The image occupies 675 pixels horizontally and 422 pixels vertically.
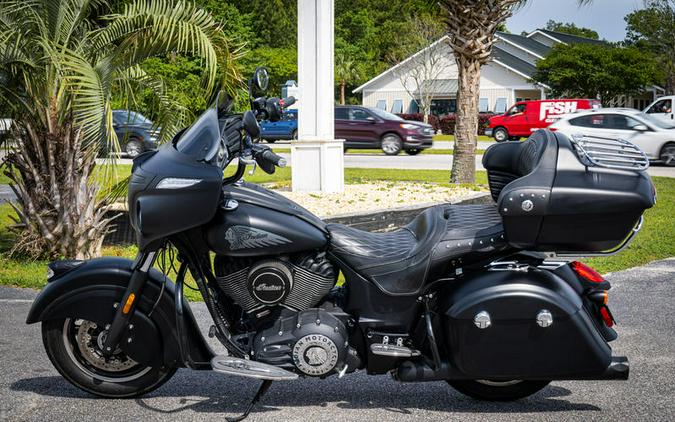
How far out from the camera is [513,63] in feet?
167

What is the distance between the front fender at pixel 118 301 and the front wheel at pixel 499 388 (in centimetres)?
146

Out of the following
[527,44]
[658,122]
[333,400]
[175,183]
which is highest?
[527,44]

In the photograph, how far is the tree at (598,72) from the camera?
42281 mm

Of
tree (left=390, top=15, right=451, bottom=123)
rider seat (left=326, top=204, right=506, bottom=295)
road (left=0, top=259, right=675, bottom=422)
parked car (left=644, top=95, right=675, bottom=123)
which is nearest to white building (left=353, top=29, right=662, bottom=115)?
tree (left=390, top=15, right=451, bottom=123)

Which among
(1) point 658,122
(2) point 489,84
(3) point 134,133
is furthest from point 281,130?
(2) point 489,84

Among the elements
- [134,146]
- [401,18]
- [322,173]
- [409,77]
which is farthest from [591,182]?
[401,18]

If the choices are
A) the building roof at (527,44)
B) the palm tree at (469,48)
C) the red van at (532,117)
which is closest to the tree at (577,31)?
the building roof at (527,44)

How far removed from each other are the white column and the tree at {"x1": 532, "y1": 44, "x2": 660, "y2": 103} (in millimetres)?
32566

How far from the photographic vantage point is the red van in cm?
3309

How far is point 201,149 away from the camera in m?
4.29

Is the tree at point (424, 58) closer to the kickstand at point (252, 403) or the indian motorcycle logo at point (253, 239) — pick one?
the kickstand at point (252, 403)

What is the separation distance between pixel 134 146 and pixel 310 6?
14.8m

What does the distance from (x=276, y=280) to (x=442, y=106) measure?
4927cm

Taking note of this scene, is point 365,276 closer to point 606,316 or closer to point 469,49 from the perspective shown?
point 606,316
